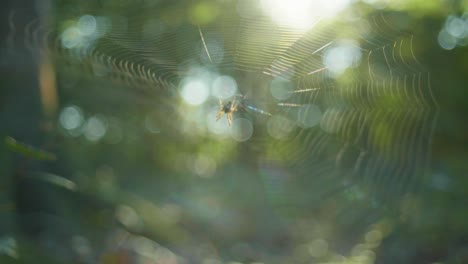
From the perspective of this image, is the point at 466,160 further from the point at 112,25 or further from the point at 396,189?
the point at 112,25

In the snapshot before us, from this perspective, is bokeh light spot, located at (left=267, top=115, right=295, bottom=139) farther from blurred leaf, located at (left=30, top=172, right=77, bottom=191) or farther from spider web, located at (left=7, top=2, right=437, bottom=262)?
blurred leaf, located at (left=30, top=172, right=77, bottom=191)

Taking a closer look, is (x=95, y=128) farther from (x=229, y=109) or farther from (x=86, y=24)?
(x=229, y=109)

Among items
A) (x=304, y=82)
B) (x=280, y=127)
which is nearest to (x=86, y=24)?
(x=280, y=127)

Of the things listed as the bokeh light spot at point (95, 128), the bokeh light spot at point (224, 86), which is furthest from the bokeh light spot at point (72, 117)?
the bokeh light spot at point (224, 86)

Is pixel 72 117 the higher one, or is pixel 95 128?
pixel 95 128

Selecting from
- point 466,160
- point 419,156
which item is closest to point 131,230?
point 419,156

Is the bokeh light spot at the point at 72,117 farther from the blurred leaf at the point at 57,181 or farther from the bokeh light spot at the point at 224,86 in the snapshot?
the blurred leaf at the point at 57,181

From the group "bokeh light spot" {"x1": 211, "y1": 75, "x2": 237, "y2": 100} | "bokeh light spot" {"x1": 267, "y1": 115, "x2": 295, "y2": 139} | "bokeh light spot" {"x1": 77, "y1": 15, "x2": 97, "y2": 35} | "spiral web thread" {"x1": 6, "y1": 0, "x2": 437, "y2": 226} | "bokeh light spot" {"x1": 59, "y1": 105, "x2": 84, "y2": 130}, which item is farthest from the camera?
"bokeh light spot" {"x1": 59, "y1": 105, "x2": 84, "y2": 130}

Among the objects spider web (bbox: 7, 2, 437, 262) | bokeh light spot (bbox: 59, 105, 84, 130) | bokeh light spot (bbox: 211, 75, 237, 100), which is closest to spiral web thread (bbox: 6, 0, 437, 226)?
spider web (bbox: 7, 2, 437, 262)
